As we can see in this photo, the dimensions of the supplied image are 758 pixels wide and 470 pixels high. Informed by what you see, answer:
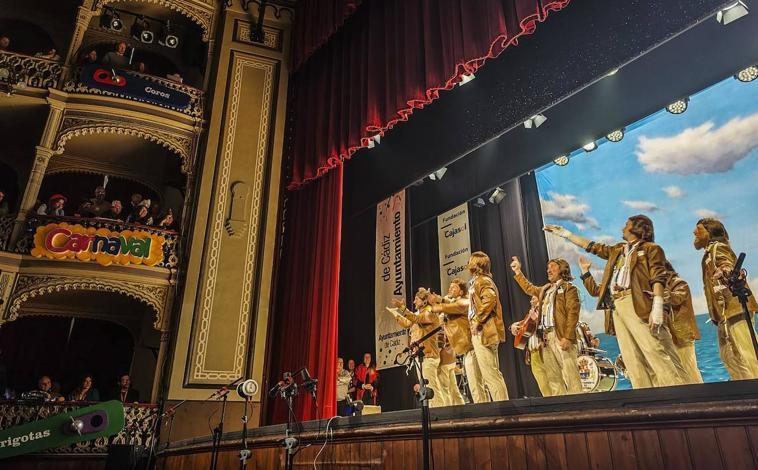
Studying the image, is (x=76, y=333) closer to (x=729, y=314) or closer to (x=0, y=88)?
(x=0, y=88)

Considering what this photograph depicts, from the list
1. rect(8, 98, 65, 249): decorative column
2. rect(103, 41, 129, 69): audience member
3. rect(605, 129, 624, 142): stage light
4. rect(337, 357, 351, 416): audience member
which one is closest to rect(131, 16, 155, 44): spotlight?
rect(103, 41, 129, 69): audience member

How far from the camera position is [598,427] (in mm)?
2111

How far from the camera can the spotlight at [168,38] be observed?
336 inches

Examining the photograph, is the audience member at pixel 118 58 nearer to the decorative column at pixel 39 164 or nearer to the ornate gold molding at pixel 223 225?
the decorative column at pixel 39 164

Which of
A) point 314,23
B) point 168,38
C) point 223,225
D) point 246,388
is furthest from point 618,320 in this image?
point 168,38

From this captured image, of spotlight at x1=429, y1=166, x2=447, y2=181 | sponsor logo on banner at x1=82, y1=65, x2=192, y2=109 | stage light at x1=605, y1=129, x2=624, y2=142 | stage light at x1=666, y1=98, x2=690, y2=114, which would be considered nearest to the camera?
stage light at x1=666, y1=98, x2=690, y2=114

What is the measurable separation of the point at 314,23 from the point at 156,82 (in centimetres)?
231

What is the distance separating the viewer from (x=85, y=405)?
19.5ft

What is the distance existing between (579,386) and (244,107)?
579 cm

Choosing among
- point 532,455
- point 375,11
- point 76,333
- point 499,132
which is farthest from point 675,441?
point 76,333

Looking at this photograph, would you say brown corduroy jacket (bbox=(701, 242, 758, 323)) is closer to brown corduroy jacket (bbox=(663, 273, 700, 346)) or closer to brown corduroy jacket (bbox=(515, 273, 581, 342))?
brown corduroy jacket (bbox=(663, 273, 700, 346))

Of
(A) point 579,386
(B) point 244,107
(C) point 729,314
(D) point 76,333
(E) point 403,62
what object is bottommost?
(A) point 579,386

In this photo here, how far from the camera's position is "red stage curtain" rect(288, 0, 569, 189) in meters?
4.99

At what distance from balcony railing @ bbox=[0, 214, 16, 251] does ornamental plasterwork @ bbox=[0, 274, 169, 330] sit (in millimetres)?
406
